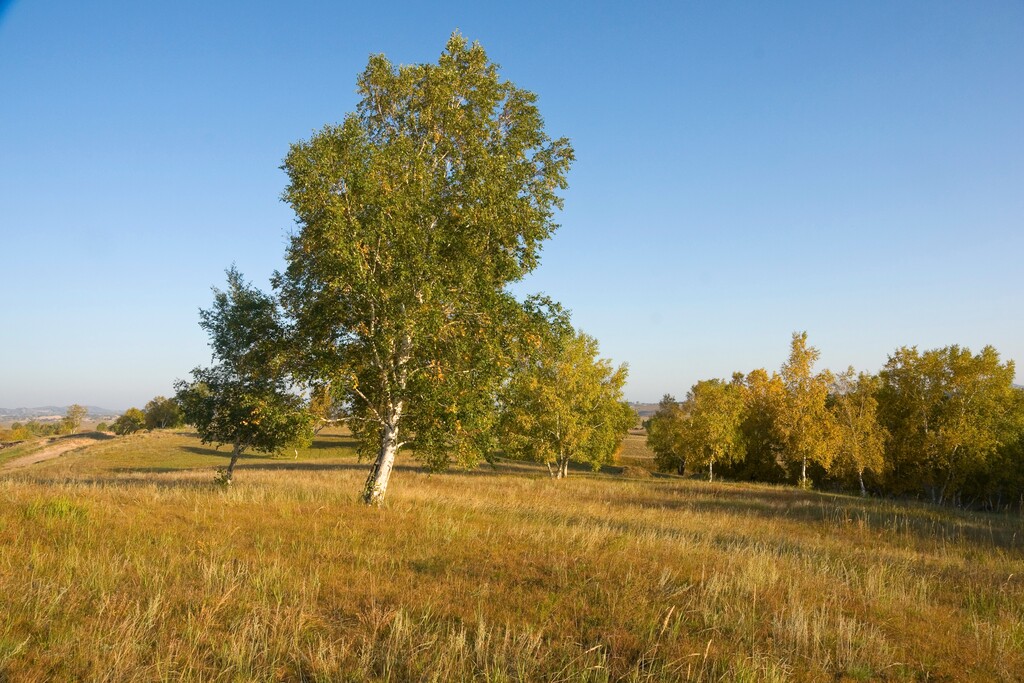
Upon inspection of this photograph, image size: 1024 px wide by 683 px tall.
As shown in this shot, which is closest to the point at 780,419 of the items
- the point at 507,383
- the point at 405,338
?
the point at 507,383

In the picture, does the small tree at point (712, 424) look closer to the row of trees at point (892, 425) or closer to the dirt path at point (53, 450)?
the row of trees at point (892, 425)

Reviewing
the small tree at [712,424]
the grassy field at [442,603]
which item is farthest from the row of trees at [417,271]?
the small tree at [712,424]

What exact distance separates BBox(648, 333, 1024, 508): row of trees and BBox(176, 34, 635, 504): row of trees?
122 ft

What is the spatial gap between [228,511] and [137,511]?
5.50ft

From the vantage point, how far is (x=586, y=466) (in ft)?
220

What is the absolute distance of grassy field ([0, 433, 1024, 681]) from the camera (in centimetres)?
499

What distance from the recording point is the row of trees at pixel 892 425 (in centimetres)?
4438

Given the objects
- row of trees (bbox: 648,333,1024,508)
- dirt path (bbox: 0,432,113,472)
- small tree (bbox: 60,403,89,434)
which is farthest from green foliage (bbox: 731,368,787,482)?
small tree (bbox: 60,403,89,434)

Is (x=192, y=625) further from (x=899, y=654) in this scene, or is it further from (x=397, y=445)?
(x=397, y=445)

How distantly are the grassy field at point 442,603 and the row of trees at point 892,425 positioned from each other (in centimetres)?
3591

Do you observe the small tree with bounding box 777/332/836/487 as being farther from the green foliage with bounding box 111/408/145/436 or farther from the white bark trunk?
the green foliage with bounding box 111/408/145/436

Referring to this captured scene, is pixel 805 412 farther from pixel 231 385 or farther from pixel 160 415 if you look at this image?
pixel 160 415

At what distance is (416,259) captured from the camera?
549 inches

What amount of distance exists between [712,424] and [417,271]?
134 ft
